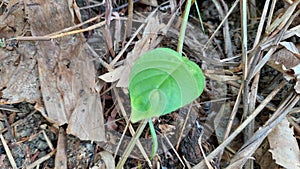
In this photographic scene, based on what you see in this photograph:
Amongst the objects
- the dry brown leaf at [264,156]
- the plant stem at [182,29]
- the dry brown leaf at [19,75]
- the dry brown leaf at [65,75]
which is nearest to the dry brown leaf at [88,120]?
the dry brown leaf at [65,75]

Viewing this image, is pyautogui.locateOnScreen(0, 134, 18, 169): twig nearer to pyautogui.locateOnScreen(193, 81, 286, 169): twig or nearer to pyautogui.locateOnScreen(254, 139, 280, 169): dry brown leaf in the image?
pyautogui.locateOnScreen(193, 81, 286, 169): twig

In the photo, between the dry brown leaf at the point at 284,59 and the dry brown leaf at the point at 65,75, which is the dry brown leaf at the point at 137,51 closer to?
the dry brown leaf at the point at 65,75

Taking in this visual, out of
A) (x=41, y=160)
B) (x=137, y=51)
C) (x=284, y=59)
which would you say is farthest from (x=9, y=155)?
(x=284, y=59)

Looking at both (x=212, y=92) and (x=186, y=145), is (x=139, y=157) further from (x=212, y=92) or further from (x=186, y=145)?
(x=212, y=92)

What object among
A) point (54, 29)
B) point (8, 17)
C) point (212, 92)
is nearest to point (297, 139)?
point (212, 92)

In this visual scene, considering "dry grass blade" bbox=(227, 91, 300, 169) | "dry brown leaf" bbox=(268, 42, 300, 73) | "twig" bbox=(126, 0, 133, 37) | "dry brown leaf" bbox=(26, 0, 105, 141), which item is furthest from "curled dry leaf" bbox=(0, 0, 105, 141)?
"dry brown leaf" bbox=(268, 42, 300, 73)
